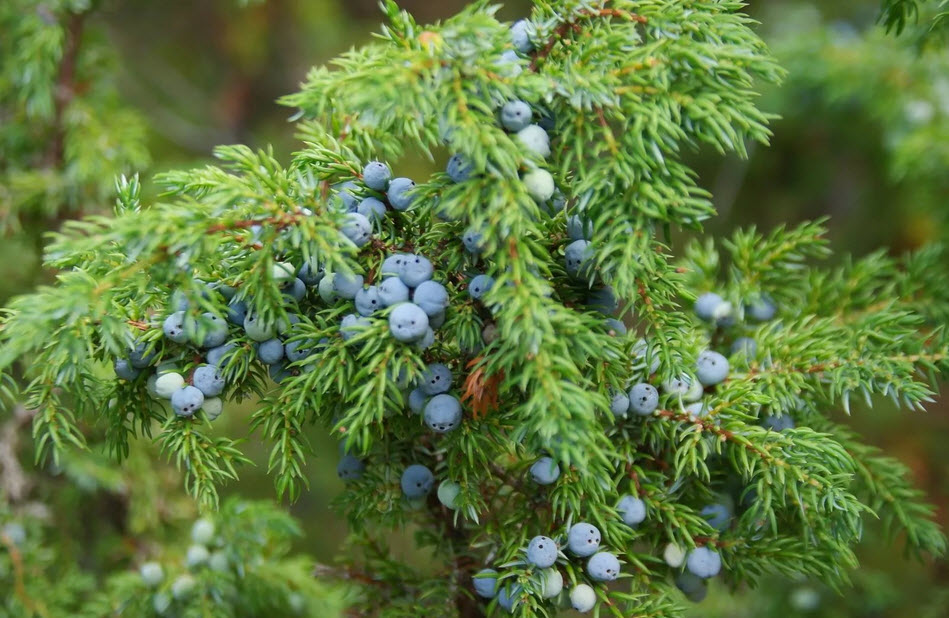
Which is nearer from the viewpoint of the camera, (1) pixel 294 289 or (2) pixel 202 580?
(1) pixel 294 289

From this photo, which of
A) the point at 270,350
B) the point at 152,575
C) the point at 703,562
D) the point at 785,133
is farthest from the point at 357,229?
the point at 785,133

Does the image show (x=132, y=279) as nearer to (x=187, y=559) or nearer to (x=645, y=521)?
(x=645, y=521)

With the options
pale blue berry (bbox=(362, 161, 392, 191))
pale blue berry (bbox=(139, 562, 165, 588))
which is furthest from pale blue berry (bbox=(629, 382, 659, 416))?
pale blue berry (bbox=(139, 562, 165, 588))

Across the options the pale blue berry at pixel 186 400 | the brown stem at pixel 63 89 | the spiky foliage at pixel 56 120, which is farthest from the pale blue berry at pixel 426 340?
the brown stem at pixel 63 89

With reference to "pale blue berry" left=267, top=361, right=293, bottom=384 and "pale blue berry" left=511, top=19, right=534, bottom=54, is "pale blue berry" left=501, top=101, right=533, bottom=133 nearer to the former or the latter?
"pale blue berry" left=511, top=19, right=534, bottom=54

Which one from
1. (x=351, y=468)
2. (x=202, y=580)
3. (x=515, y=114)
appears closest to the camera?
(x=515, y=114)

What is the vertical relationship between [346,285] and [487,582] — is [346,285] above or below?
above

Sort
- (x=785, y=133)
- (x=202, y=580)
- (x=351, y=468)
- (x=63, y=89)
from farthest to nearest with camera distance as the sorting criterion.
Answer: (x=785, y=133) < (x=63, y=89) < (x=202, y=580) < (x=351, y=468)

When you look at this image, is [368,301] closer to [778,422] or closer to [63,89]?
[778,422]
